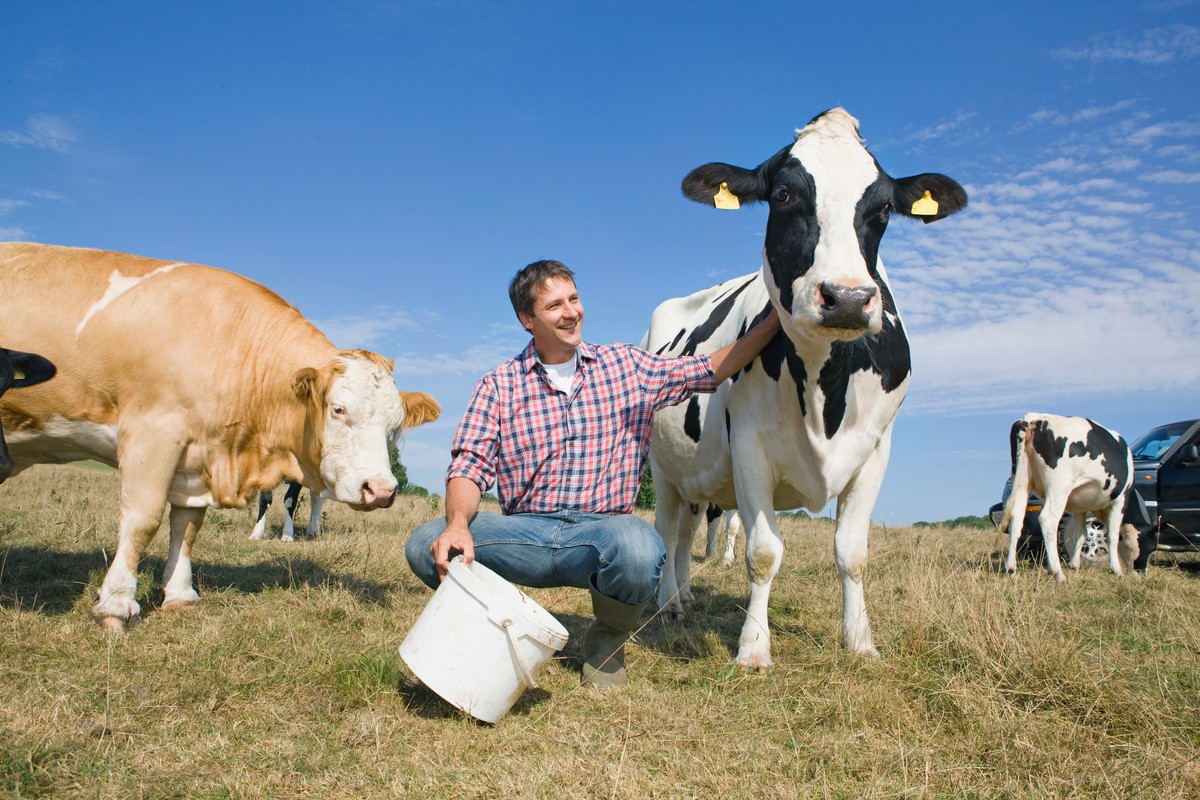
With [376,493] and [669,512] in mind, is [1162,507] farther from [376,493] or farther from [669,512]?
[376,493]

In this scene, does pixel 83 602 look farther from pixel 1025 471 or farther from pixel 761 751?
pixel 1025 471

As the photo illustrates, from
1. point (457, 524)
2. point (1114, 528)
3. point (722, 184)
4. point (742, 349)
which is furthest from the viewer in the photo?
point (1114, 528)

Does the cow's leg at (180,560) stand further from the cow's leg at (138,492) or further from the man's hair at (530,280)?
the man's hair at (530,280)

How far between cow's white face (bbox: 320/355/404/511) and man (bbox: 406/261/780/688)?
1555mm

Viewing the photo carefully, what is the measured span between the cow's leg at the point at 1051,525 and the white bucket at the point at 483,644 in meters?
7.89

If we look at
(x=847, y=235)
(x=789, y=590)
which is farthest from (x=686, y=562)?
(x=847, y=235)

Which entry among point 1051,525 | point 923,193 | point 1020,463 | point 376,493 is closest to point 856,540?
point 923,193

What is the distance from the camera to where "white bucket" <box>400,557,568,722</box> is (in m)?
3.31

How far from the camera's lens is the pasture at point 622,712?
2781 millimetres

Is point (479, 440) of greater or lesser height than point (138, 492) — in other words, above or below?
above

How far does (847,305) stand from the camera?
3629mm

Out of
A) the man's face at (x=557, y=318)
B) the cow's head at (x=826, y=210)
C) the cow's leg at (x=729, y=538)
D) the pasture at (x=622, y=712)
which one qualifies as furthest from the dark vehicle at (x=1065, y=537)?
the man's face at (x=557, y=318)

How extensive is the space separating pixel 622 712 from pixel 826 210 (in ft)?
7.79

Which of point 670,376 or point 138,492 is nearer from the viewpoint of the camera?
point 670,376
